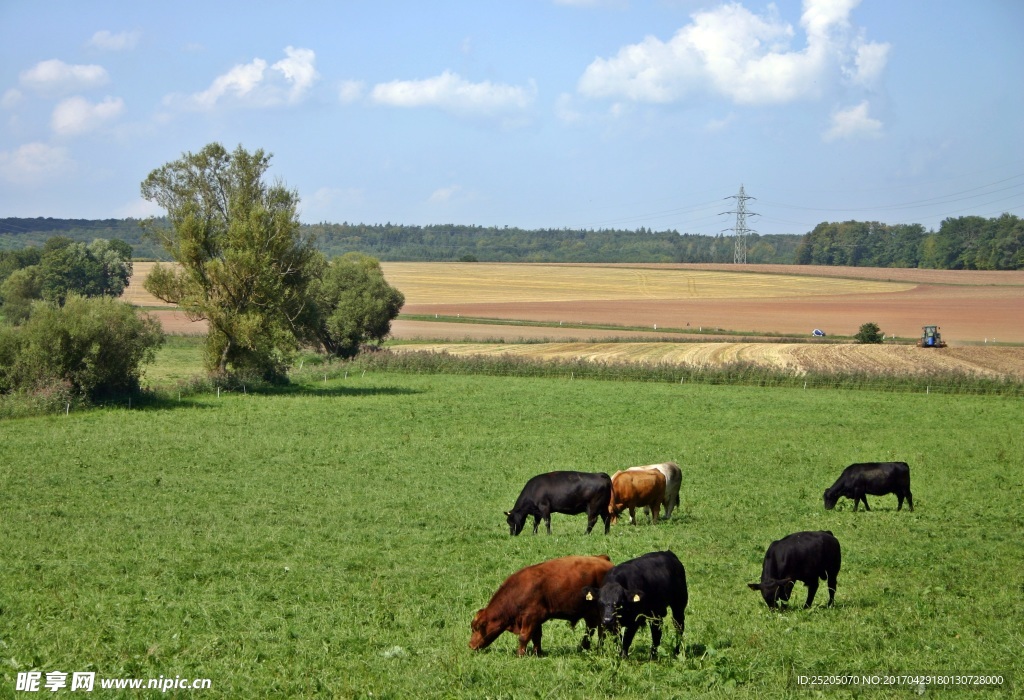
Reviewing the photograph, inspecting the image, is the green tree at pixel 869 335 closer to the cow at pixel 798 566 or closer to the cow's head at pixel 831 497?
the cow's head at pixel 831 497

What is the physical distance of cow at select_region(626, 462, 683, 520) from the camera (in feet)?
65.0

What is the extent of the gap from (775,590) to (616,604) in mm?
3656

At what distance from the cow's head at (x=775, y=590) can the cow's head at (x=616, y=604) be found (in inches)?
124

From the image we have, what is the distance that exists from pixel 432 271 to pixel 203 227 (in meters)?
93.7

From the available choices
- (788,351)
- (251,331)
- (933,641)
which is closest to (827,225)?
(788,351)

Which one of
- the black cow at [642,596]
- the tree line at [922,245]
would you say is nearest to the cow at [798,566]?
the black cow at [642,596]

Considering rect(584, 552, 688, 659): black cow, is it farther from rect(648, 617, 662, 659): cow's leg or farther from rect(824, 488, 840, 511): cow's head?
rect(824, 488, 840, 511): cow's head

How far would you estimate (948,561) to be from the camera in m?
15.6

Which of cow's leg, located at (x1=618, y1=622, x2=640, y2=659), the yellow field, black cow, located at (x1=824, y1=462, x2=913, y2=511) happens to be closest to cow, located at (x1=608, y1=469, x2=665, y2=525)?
black cow, located at (x1=824, y1=462, x2=913, y2=511)

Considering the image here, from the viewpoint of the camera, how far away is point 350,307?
61.6 metres

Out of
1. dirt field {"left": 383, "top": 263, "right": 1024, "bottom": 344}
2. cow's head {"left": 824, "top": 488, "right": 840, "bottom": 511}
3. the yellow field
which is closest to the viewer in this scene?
cow's head {"left": 824, "top": 488, "right": 840, "bottom": 511}

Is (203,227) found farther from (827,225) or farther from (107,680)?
(827,225)

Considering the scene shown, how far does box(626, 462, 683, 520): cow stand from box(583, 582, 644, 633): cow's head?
30.5 ft

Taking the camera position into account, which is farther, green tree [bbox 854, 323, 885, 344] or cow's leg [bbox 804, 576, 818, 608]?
green tree [bbox 854, 323, 885, 344]
